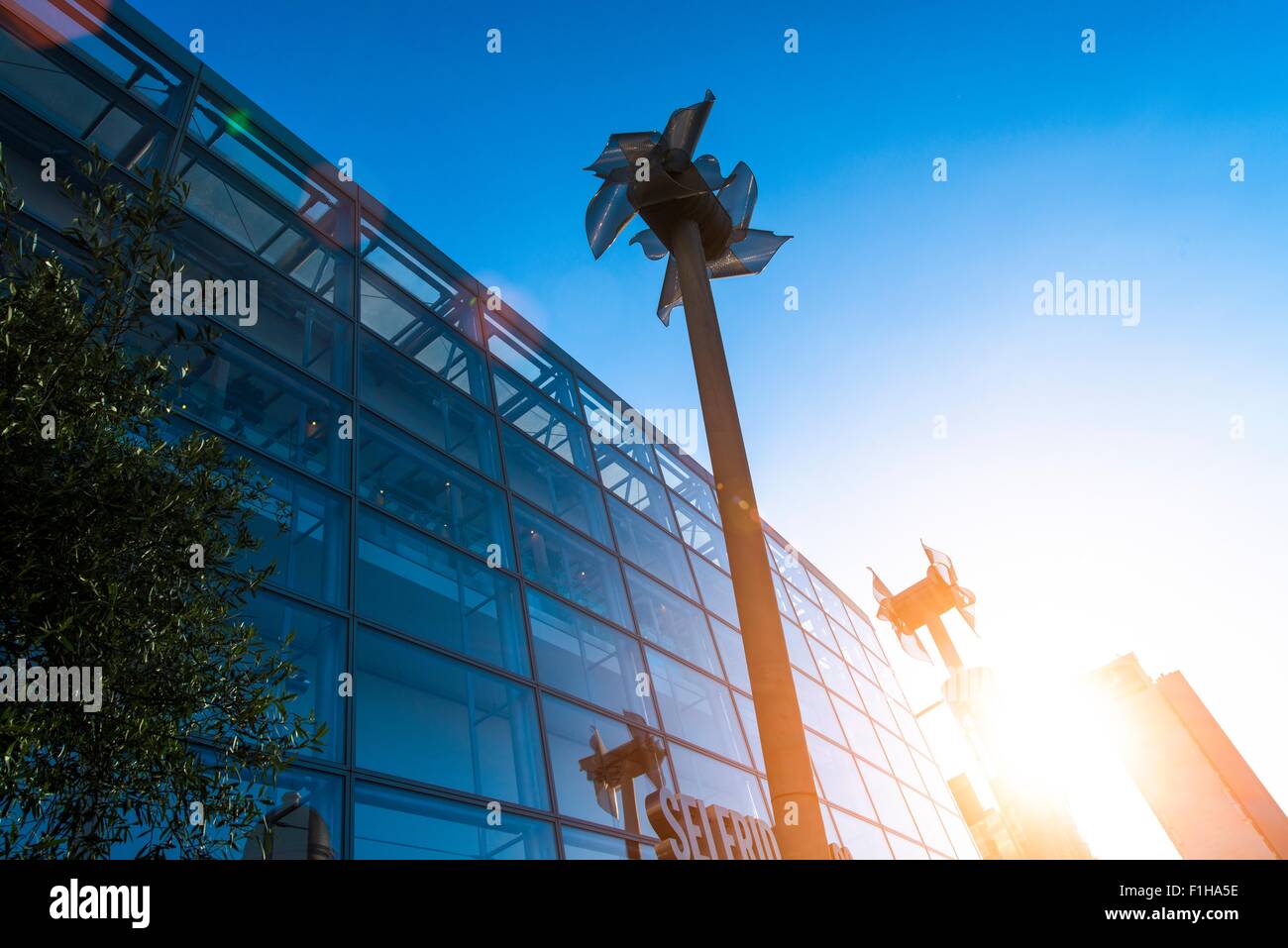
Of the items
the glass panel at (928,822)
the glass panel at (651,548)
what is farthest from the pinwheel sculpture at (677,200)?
the glass panel at (928,822)

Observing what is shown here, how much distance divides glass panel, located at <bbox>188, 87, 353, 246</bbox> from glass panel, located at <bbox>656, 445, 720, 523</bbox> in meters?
12.1

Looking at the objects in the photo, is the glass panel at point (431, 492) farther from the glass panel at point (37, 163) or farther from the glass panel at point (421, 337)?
the glass panel at point (37, 163)

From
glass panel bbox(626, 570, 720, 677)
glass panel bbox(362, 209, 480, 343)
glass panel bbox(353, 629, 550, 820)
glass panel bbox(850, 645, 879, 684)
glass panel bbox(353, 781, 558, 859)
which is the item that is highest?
glass panel bbox(362, 209, 480, 343)

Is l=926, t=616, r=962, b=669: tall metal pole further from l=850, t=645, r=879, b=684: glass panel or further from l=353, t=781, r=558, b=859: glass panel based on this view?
l=353, t=781, r=558, b=859: glass panel

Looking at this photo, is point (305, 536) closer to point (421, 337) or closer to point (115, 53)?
point (421, 337)

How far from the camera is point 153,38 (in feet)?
46.2

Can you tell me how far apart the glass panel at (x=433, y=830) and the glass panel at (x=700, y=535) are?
13.4 m

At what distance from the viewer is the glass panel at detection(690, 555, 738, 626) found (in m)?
22.7

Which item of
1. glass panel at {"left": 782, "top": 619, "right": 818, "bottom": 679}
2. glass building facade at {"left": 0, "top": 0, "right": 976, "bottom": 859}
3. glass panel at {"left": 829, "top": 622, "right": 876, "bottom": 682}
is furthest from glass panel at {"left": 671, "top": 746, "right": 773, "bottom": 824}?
glass panel at {"left": 829, "top": 622, "right": 876, "bottom": 682}

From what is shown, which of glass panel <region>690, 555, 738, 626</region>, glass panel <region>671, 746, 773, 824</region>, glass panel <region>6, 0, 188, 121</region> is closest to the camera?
glass panel <region>6, 0, 188, 121</region>

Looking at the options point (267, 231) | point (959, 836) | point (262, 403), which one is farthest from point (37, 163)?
point (959, 836)

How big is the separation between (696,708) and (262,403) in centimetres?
1114
